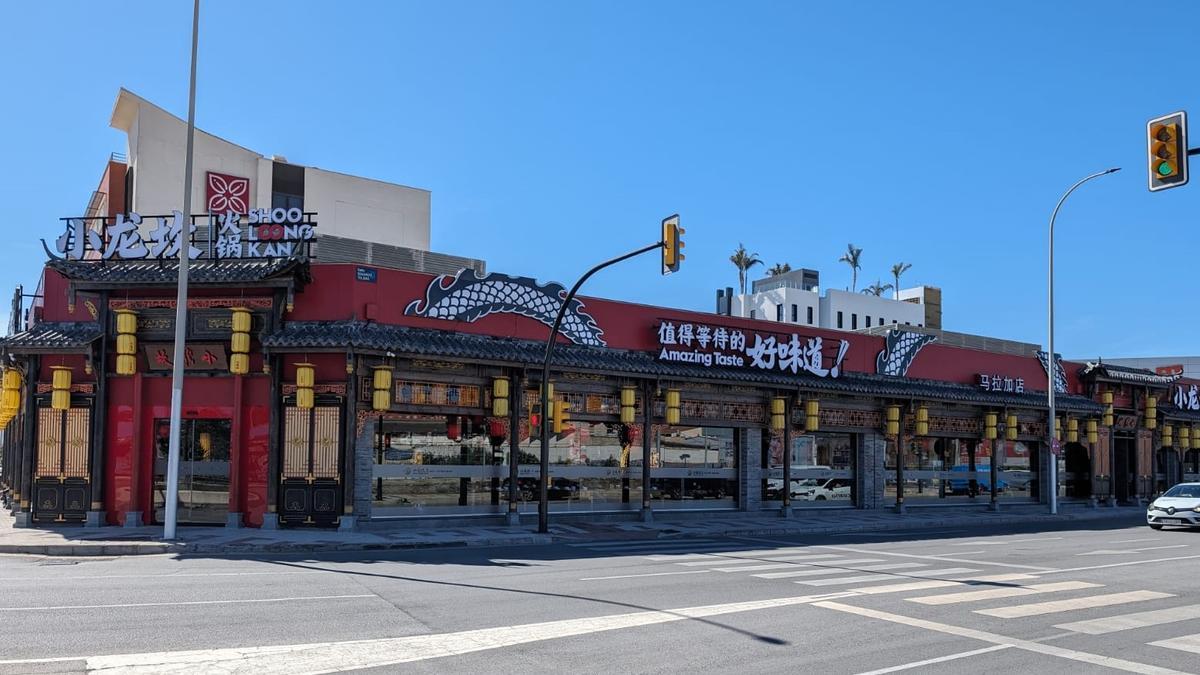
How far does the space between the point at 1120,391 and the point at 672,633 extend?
40.0 metres

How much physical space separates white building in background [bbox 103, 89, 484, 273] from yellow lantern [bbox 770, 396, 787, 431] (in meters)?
12.6

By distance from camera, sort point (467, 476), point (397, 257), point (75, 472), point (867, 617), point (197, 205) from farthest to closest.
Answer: point (197, 205), point (397, 257), point (467, 476), point (75, 472), point (867, 617)

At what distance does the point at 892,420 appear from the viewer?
110 feet

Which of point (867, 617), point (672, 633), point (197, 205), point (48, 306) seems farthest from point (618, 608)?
point (197, 205)

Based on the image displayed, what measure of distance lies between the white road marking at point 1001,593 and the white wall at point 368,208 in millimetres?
29373

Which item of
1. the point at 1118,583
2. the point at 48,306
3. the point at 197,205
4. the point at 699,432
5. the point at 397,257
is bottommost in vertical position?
the point at 1118,583

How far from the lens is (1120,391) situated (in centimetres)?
4366

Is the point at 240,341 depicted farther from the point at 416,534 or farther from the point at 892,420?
the point at 892,420

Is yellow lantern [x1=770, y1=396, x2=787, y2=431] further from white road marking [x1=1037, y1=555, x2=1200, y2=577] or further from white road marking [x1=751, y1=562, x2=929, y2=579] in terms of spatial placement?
white road marking [x1=751, y1=562, x2=929, y2=579]

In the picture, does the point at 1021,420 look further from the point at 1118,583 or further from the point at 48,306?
the point at 48,306

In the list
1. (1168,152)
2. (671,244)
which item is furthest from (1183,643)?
(671,244)

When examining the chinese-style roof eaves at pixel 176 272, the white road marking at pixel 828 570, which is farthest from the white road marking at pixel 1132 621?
the chinese-style roof eaves at pixel 176 272

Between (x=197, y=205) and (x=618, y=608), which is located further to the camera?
(x=197, y=205)

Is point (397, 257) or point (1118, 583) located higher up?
point (397, 257)
